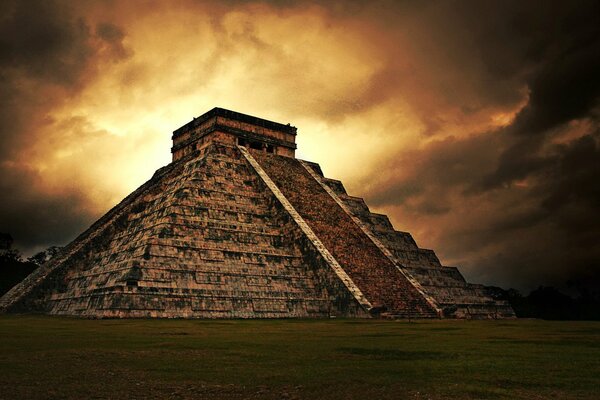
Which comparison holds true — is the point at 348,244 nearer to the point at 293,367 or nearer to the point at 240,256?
the point at 240,256

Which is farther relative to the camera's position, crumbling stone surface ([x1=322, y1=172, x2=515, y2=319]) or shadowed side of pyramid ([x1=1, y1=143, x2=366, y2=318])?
crumbling stone surface ([x1=322, y1=172, x2=515, y2=319])

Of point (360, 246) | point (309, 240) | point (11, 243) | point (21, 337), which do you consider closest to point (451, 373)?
point (21, 337)

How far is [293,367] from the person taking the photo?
23.0 ft

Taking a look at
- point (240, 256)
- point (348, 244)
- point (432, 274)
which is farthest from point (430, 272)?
point (240, 256)

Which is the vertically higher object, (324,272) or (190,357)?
(324,272)

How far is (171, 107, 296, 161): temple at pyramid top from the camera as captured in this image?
2892cm

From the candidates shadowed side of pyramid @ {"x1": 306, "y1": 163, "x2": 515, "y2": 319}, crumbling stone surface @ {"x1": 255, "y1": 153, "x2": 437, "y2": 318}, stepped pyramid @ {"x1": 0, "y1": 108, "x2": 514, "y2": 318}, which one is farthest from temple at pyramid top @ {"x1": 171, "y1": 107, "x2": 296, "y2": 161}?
shadowed side of pyramid @ {"x1": 306, "y1": 163, "x2": 515, "y2": 319}

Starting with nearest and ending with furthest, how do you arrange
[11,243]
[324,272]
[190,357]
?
1. [190,357]
2. [324,272]
3. [11,243]

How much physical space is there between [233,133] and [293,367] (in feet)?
75.5

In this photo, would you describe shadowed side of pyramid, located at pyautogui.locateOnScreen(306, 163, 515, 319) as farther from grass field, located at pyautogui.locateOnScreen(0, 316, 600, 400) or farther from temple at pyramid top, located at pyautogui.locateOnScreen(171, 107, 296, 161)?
grass field, located at pyautogui.locateOnScreen(0, 316, 600, 400)

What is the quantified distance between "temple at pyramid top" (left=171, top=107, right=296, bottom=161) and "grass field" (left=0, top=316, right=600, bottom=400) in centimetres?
1906

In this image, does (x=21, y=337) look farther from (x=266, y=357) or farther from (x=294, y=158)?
(x=294, y=158)

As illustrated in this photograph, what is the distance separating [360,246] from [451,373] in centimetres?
1732

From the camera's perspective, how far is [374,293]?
20.6 m
